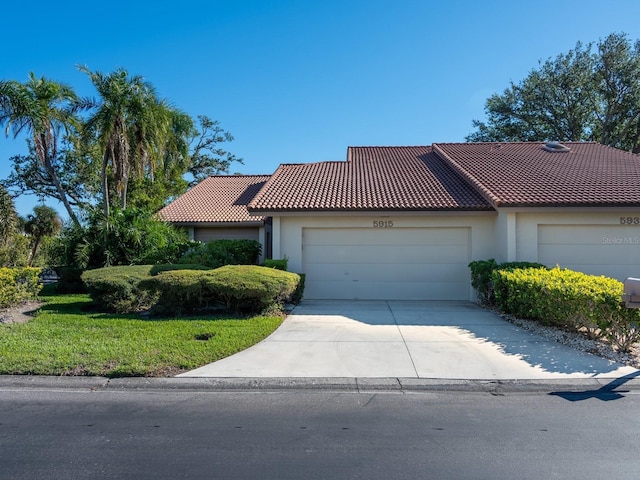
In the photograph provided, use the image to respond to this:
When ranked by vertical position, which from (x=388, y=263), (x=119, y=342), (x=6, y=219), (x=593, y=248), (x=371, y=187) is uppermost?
(x=371, y=187)

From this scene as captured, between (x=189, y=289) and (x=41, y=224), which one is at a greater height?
(x=41, y=224)

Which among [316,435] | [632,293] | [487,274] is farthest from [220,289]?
[632,293]

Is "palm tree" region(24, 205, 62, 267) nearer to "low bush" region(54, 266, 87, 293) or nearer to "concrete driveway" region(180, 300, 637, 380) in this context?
"low bush" region(54, 266, 87, 293)

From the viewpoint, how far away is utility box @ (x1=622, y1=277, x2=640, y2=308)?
230 inches

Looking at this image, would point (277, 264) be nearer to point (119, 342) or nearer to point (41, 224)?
point (119, 342)

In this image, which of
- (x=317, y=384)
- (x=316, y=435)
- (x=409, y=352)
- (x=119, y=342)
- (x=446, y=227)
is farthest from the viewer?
(x=446, y=227)

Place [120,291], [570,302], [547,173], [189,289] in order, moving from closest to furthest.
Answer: [570,302] → [189,289] → [120,291] → [547,173]

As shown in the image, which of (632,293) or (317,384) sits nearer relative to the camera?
(317,384)

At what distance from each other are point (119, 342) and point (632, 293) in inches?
320

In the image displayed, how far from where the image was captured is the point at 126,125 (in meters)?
15.7

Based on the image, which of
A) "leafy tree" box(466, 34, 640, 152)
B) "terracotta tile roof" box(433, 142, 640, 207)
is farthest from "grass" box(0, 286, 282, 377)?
"leafy tree" box(466, 34, 640, 152)

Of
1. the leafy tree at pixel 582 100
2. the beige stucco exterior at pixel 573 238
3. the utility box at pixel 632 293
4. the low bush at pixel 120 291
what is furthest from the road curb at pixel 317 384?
the leafy tree at pixel 582 100

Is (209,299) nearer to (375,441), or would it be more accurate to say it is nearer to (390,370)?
(390,370)

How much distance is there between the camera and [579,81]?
28438mm
